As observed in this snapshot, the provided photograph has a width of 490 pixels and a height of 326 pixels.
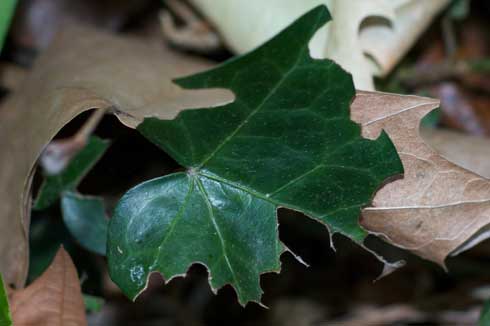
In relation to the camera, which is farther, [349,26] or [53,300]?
[349,26]

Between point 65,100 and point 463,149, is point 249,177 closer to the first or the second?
point 65,100

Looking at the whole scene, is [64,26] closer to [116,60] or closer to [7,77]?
[7,77]

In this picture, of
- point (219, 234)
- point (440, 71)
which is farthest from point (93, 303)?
point (440, 71)

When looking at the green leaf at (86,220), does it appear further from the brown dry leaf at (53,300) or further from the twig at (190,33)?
the twig at (190,33)

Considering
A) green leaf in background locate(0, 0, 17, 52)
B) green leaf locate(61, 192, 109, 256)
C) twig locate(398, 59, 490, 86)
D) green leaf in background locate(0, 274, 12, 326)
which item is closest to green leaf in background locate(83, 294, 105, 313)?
green leaf locate(61, 192, 109, 256)

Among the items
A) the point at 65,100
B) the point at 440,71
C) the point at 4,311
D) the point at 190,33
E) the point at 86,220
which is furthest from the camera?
the point at 440,71

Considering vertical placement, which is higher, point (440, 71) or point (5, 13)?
point (5, 13)
